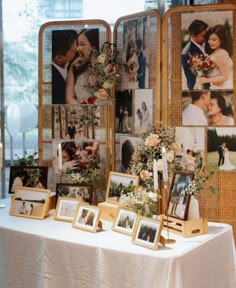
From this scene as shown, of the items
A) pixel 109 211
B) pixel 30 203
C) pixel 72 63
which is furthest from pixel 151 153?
pixel 72 63

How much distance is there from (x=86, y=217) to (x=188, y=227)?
63cm

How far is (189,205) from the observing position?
297 cm

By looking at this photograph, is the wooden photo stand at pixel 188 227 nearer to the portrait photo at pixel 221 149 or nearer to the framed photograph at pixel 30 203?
the framed photograph at pixel 30 203

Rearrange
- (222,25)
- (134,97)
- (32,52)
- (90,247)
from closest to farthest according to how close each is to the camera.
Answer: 1. (90,247)
2. (222,25)
3. (134,97)
4. (32,52)

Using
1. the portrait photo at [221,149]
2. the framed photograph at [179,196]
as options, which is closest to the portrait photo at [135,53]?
the portrait photo at [221,149]

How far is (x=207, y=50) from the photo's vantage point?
414 centimetres

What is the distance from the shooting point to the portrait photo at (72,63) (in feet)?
14.9

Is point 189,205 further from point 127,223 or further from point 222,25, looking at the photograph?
point 222,25

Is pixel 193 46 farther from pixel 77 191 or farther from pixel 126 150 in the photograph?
pixel 77 191

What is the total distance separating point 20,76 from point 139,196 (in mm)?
3066

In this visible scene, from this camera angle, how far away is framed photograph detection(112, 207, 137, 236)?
117 inches

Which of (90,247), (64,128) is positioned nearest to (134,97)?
(64,128)

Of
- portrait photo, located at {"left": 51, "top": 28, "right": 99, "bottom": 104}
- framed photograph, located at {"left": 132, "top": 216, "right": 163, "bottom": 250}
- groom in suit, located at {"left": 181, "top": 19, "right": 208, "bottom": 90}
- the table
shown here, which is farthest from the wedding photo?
framed photograph, located at {"left": 132, "top": 216, "right": 163, "bottom": 250}

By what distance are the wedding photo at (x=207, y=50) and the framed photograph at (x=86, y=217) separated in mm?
1542
